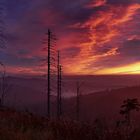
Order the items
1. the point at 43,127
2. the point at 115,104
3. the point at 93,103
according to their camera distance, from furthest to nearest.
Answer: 1. the point at 93,103
2. the point at 115,104
3. the point at 43,127

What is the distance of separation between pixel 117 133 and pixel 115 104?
174271 mm

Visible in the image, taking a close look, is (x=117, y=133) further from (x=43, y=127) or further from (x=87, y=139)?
(x=43, y=127)

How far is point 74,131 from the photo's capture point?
11367mm

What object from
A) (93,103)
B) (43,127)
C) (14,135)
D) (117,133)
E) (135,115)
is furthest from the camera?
(93,103)

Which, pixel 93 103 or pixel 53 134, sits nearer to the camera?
pixel 53 134

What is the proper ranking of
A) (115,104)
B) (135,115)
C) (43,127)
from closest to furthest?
1. (43,127)
2. (135,115)
3. (115,104)

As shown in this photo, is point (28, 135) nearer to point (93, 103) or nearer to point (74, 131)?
point (74, 131)

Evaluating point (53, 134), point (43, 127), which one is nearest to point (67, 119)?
point (43, 127)

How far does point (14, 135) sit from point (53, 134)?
1.31 m

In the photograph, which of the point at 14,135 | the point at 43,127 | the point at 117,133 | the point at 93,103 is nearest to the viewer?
the point at 14,135

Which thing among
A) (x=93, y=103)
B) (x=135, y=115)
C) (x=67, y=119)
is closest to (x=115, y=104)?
(x=93, y=103)

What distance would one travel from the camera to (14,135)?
33.8ft

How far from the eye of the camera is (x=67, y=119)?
12.8m

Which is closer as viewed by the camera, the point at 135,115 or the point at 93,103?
the point at 135,115
